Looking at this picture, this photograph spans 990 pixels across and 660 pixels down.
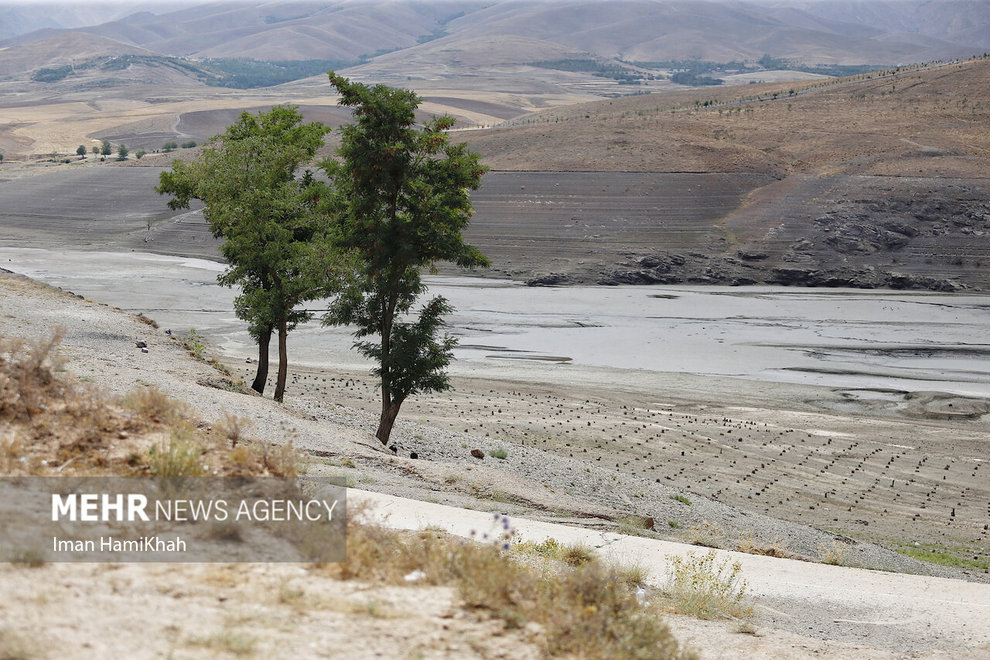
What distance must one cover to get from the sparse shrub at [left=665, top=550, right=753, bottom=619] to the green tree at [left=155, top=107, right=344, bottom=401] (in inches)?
495

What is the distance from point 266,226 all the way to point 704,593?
595 inches

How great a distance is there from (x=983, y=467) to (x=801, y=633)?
1714 centimetres

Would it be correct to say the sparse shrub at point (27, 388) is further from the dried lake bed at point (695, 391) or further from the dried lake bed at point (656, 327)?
the dried lake bed at point (656, 327)

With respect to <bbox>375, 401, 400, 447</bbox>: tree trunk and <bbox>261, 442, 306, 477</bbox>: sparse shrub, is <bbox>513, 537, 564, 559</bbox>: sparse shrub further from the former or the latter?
<bbox>375, 401, 400, 447</bbox>: tree trunk

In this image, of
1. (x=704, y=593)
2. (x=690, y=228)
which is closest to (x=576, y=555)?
(x=704, y=593)

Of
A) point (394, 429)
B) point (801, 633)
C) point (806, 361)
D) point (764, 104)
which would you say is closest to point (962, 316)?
point (806, 361)

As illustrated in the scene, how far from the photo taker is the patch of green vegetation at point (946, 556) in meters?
15.8

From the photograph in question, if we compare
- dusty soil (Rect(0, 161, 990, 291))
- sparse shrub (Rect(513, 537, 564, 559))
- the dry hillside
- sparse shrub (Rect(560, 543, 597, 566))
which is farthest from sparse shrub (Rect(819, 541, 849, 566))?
the dry hillside

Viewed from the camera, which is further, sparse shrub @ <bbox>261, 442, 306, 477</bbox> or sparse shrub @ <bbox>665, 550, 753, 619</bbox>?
sparse shrub @ <bbox>665, 550, 753, 619</bbox>

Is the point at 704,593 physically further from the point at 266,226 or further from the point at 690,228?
the point at 690,228

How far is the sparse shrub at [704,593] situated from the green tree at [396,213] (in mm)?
10060

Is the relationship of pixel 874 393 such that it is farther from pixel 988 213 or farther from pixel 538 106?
pixel 538 106

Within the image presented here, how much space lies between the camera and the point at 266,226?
2119 cm

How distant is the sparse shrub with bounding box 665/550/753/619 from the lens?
8938 millimetres
